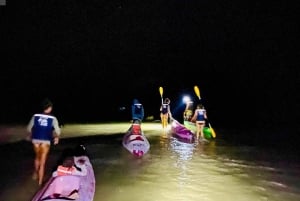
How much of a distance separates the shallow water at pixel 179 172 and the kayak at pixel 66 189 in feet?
1.87

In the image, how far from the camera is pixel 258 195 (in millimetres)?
8422

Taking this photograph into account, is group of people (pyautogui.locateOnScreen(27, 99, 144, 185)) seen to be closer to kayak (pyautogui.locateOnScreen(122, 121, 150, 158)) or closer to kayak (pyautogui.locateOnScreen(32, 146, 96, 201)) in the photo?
kayak (pyautogui.locateOnScreen(32, 146, 96, 201))

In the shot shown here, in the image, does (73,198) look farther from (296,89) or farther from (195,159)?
(296,89)

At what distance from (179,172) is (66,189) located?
4.39m

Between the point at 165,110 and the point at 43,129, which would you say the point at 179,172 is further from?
the point at 165,110

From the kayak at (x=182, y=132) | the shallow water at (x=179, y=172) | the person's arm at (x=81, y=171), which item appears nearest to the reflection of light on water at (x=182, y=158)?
the shallow water at (x=179, y=172)

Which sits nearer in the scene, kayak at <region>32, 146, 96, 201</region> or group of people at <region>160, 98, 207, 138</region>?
kayak at <region>32, 146, 96, 201</region>

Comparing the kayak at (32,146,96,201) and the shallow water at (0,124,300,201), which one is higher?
the kayak at (32,146,96,201)

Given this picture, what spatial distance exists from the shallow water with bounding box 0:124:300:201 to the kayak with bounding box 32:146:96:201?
1.87 ft

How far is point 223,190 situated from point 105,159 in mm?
4959

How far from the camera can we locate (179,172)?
34.9 ft

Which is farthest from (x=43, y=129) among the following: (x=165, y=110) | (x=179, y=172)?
(x=165, y=110)

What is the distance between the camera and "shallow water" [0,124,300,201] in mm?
8367

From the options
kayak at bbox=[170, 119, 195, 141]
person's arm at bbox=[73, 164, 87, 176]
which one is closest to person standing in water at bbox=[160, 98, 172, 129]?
kayak at bbox=[170, 119, 195, 141]
